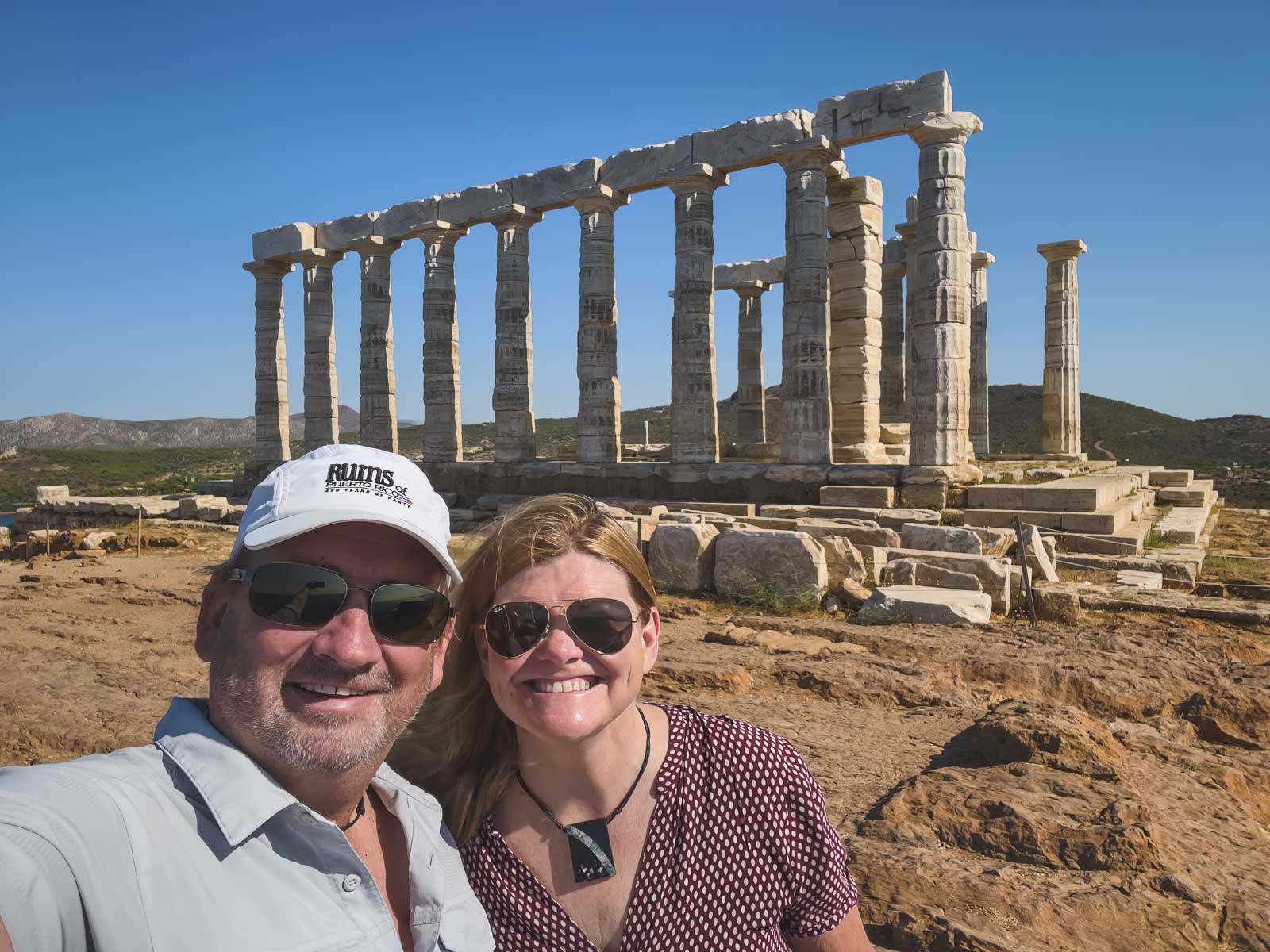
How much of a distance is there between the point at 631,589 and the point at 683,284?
1816 centimetres

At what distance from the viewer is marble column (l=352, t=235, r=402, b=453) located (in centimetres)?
2472

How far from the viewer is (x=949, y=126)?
1609 centimetres

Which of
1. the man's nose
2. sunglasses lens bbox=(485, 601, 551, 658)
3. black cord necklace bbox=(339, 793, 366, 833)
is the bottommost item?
black cord necklace bbox=(339, 793, 366, 833)

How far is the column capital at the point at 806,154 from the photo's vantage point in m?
17.5

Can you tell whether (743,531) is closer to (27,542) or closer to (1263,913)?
(1263,913)

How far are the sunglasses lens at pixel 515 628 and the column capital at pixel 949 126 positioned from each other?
1672cm

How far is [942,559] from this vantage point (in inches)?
402

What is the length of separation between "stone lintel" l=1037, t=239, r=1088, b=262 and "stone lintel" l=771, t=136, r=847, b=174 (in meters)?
10.9

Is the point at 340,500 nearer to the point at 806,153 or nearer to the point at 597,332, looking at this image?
the point at 806,153

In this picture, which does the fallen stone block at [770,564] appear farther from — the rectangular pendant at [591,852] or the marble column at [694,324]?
the marble column at [694,324]

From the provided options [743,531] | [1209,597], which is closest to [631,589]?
[743,531]

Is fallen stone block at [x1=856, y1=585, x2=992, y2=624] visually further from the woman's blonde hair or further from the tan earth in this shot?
the woman's blonde hair

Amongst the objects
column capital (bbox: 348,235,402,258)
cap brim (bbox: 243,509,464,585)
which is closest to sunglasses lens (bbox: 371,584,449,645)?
cap brim (bbox: 243,509,464,585)

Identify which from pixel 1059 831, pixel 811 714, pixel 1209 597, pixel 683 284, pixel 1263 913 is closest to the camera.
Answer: pixel 1263 913
